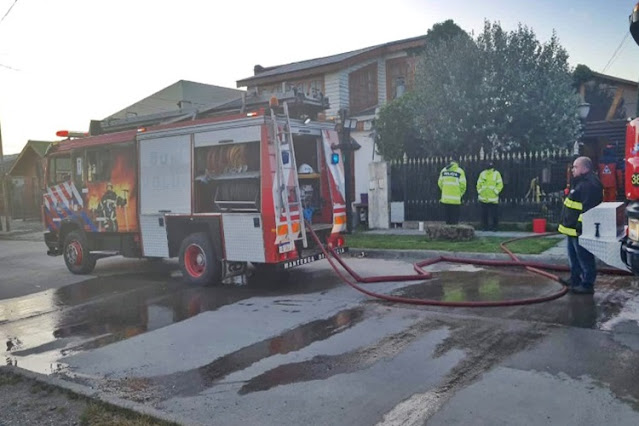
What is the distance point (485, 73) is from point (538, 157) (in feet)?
9.91

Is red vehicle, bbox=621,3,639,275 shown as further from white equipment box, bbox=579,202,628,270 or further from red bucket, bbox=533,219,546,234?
red bucket, bbox=533,219,546,234

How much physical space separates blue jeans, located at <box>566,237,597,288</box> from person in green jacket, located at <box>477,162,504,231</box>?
236 inches

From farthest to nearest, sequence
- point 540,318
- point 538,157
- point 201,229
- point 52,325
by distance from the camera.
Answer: point 538,157 < point 201,229 < point 52,325 < point 540,318

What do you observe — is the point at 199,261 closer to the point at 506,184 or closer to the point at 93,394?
the point at 93,394

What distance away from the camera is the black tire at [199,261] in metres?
8.67

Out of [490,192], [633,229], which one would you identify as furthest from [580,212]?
[490,192]

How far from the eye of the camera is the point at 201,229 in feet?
29.3

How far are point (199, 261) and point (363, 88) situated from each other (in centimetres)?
1604

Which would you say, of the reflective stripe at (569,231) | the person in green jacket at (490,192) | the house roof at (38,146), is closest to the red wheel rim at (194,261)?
the reflective stripe at (569,231)

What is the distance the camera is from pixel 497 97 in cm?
1504

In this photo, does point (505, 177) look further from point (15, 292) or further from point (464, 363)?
point (15, 292)

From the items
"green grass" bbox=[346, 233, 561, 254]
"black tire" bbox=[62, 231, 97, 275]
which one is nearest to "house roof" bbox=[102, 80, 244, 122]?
"green grass" bbox=[346, 233, 561, 254]

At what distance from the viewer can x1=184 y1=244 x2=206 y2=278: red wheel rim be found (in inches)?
352

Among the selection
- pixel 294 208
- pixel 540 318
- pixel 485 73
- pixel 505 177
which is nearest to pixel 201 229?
pixel 294 208
